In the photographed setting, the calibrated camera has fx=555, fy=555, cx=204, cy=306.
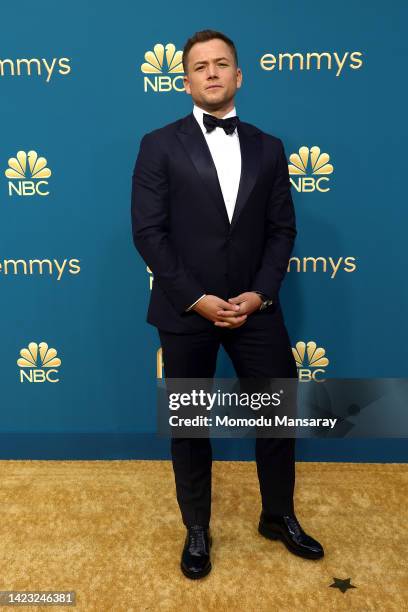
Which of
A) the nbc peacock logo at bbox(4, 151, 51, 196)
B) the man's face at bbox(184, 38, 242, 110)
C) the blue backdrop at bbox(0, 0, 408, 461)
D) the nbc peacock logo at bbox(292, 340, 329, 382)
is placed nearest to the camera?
the man's face at bbox(184, 38, 242, 110)

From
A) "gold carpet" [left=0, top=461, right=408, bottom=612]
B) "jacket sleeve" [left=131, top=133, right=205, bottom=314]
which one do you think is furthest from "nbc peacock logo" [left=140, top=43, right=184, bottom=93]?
"gold carpet" [left=0, top=461, right=408, bottom=612]

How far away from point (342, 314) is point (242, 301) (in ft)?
3.00

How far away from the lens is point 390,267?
8.43 ft

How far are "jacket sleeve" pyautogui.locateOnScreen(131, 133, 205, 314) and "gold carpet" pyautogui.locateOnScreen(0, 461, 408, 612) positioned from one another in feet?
3.18

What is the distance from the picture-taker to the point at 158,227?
1.86 m

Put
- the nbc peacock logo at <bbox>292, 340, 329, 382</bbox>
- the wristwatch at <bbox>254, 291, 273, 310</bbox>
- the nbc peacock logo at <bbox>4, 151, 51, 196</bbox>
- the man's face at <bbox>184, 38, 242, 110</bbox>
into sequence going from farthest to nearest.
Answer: the nbc peacock logo at <bbox>292, 340, 329, 382</bbox> < the nbc peacock logo at <bbox>4, 151, 51, 196</bbox> < the wristwatch at <bbox>254, 291, 273, 310</bbox> < the man's face at <bbox>184, 38, 242, 110</bbox>

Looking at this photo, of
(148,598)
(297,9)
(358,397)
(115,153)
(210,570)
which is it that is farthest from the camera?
(358,397)

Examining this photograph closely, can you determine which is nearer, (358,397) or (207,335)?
(207,335)

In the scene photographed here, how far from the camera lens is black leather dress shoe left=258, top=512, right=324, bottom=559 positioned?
2033 mm

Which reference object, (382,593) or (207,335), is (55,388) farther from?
(382,593)

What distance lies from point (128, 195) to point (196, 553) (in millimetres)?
1526

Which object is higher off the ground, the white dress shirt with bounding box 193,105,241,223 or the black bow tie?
the black bow tie

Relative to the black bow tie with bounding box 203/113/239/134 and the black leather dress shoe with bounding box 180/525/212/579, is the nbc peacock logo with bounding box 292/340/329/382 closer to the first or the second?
the black leather dress shoe with bounding box 180/525/212/579

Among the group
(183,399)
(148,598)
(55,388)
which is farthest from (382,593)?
(55,388)
